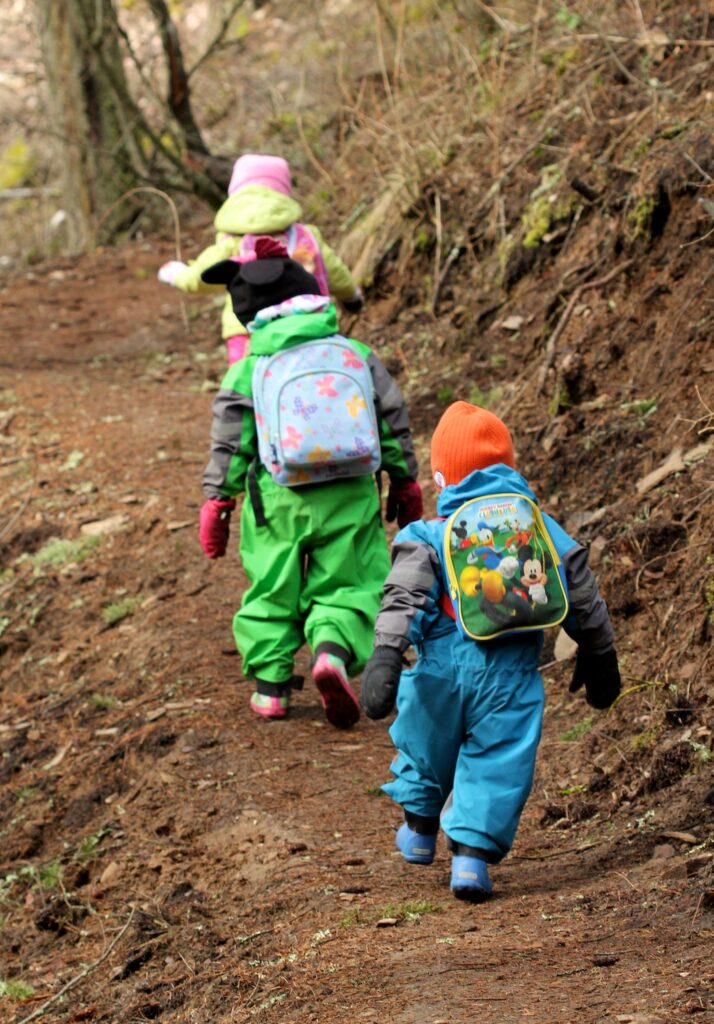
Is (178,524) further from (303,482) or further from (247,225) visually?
(303,482)

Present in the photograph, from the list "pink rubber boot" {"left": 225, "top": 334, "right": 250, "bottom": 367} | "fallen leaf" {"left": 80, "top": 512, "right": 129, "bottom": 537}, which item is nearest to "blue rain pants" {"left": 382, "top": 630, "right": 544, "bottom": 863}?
"pink rubber boot" {"left": 225, "top": 334, "right": 250, "bottom": 367}

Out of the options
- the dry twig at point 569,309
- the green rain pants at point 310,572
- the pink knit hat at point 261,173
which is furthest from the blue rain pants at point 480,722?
the pink knit hat at point 261,173

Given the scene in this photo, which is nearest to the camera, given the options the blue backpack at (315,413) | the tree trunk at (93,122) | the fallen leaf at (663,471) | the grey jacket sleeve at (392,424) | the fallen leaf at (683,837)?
the fallen leaf at (683,837)

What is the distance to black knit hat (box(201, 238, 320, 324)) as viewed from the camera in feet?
18.0

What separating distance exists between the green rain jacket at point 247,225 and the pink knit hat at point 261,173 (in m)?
0.10

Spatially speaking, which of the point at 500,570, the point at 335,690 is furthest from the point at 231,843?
the point at 500,570

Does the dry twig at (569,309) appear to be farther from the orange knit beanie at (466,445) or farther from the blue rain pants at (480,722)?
the blue rain pants at (480,722)

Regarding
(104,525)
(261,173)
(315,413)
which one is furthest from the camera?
(104,525)

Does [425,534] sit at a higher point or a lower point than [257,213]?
lower

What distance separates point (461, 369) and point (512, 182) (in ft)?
5.19

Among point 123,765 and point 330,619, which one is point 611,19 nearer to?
point 330,619

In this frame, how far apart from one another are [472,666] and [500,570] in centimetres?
32

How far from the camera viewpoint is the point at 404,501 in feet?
18.8

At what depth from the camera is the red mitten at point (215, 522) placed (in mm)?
5559
